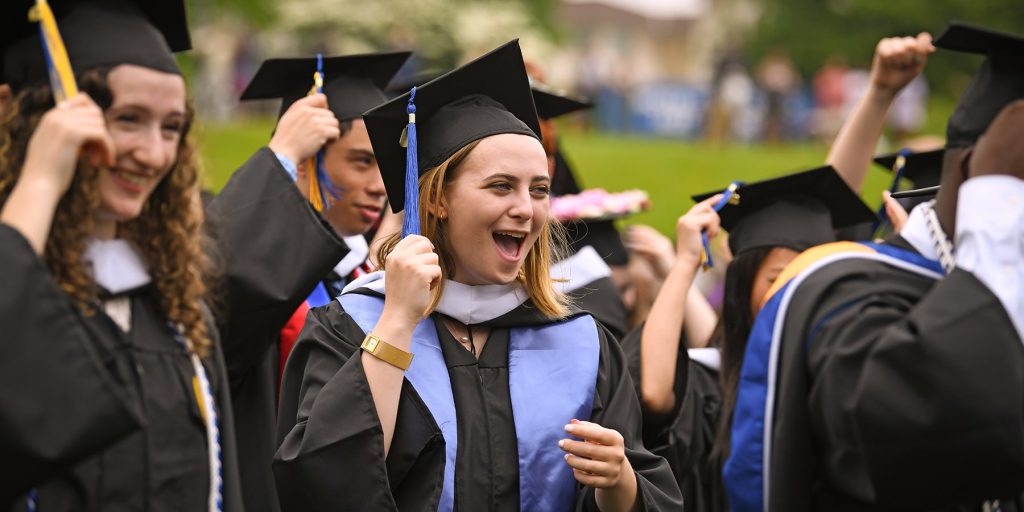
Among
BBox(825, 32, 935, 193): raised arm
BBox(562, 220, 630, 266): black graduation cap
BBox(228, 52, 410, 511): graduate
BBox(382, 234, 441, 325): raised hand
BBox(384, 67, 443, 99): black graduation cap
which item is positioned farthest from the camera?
BBox(562, 220, 630, 266): black graduation cap

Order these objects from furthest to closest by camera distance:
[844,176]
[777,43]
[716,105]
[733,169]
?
[777,43], [716,105], [733,169], [844,176]

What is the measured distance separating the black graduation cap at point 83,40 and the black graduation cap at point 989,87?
6.16 ft

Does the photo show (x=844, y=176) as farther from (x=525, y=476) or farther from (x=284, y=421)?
(x=284, y=421)

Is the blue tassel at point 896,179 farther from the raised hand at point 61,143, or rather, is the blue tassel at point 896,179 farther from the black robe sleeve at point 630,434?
the raised hand at point 61,143

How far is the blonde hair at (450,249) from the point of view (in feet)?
11.4

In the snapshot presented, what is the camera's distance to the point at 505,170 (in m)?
3.42

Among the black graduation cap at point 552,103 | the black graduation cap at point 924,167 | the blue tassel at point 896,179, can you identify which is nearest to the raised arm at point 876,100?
the blue tassel at point 896,179

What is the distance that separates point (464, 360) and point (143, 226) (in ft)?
2.97

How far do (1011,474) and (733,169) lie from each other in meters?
17.1

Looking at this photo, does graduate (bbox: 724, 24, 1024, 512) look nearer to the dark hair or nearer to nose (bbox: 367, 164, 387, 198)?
the dark hair

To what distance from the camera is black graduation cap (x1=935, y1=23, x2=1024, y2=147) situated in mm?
2906

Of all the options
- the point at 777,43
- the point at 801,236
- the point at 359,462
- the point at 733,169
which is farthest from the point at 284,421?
the point at 777,43

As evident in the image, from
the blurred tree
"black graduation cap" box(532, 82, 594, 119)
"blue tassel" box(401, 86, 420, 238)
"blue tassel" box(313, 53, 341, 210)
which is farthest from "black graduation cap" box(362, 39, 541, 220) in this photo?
the blurred tree

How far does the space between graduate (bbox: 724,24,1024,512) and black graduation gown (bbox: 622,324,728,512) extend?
1.27 metres
